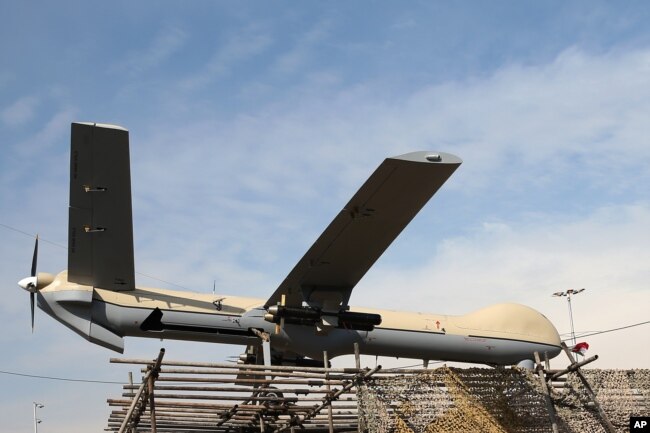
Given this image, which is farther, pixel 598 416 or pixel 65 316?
pixel 65 316

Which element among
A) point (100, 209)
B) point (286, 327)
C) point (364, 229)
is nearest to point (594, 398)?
point (364, 229)

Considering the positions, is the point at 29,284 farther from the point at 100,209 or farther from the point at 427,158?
the point at 427,158

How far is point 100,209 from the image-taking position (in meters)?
18.5

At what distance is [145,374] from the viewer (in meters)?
14.5

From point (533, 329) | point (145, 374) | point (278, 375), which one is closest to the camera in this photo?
point (145, 374)

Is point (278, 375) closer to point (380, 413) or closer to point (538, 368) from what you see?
point (380, 413)

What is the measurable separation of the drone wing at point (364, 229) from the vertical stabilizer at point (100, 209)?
389 cm

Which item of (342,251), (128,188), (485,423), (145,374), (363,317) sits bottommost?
(485,423)

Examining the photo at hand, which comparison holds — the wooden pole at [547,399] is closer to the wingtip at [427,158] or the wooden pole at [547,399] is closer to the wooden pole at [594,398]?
the wooden pole at [594,398]

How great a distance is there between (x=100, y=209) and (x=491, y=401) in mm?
9450

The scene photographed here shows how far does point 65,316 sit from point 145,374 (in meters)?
5.78

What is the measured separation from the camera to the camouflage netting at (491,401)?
52.6 feet

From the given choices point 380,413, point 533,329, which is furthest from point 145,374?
point 533,329

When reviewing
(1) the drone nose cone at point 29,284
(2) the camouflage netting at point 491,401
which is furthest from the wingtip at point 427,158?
(1) the drone nose cone at point 29,284
